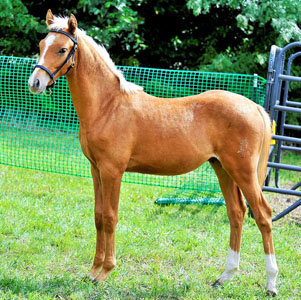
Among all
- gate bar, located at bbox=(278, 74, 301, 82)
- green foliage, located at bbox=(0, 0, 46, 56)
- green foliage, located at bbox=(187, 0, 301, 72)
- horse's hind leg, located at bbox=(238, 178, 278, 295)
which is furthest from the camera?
green foliage, located at bbox=(0, 0, 46, 56)

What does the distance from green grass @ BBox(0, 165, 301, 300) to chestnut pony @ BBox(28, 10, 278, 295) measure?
10.0 inches

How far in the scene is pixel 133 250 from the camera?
382cm

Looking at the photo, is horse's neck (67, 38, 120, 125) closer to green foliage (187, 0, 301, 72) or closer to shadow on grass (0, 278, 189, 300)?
shadow on grass (0, 278, 189, 300)

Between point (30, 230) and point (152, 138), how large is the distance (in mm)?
1842

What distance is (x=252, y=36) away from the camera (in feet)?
32.2

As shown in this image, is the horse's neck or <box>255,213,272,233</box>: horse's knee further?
<box>255,213,272,233</box>: horse's knee

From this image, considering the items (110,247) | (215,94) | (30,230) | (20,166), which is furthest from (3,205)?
(215,94)

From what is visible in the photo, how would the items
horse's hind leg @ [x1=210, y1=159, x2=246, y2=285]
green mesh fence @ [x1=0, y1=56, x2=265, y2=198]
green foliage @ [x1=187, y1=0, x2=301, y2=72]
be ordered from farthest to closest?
1. green foliage @ [x1=187, y1=0, x2=301, y2=72]
2. green mesh fence @ [x1=0, y1=56, x2=265, y2=198]
3. horse's hind leg @ [x1=210, y1=159, x2=246, y2=285]

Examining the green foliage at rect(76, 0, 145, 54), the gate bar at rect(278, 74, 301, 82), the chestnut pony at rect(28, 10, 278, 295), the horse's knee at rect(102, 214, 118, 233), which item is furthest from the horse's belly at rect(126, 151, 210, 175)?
the green foliage at rect(76, 0, 145, 54)

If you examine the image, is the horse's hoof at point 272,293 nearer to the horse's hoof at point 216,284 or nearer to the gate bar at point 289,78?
the horse's hoof at point 216,284

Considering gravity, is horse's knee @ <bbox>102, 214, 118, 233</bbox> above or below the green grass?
above

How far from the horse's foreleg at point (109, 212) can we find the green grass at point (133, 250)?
14 cm

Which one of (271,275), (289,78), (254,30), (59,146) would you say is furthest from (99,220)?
(254,30)

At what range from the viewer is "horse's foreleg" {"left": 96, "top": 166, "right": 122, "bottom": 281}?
311 cm
